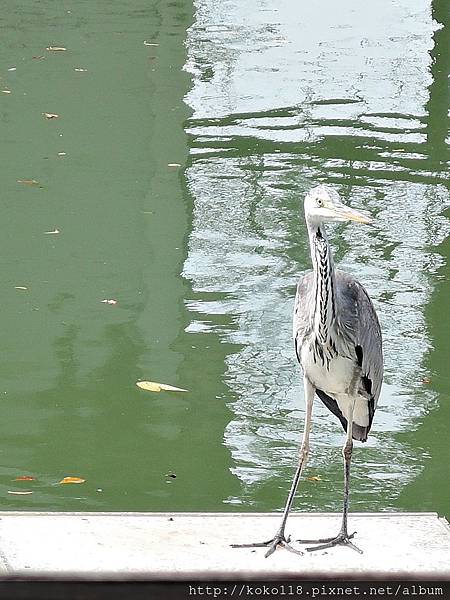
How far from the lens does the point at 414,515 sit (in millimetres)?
4387

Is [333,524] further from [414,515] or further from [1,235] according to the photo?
[1,235]

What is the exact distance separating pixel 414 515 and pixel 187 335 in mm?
2321

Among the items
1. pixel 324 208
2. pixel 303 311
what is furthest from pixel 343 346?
pixel 324 208

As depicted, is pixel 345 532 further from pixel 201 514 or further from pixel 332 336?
pixel 332 336

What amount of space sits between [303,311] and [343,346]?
0.20 metres

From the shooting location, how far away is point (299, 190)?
8914 mm

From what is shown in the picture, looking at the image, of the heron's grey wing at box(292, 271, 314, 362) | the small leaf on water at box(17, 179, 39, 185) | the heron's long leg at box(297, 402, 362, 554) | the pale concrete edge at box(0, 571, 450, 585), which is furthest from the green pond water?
the pale concrete edge at box(0, 571, 450, 585)

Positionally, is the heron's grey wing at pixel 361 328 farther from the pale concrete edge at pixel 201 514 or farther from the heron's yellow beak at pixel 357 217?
the pale concrete edge at pixel 201 514

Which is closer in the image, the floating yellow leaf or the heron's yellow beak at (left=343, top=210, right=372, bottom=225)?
the heron's yellow beak at (left=343, top=210, right=372, bottom=225)

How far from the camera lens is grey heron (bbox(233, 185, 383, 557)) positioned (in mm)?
3734

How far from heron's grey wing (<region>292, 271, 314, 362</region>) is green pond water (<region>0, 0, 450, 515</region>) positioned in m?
1.08

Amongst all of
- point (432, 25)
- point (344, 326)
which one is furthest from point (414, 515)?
point (432, 25)

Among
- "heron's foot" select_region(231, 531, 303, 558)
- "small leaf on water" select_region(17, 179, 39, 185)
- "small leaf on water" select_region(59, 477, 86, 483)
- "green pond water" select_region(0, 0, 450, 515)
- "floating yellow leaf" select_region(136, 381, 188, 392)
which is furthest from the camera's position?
"small leaf on water" select_region(17, 179, 39, 185)

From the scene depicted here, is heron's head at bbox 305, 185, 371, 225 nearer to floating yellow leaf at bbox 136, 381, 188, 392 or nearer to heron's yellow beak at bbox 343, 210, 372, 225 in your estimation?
heron's yellow beak at bbox 343, 210, 372, 225
